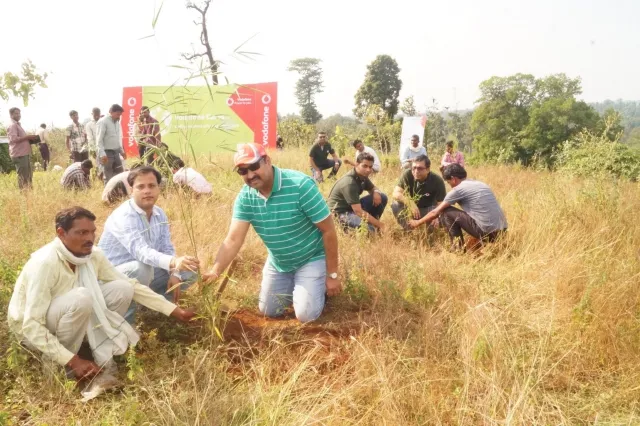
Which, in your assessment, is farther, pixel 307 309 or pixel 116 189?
pixel 116 189

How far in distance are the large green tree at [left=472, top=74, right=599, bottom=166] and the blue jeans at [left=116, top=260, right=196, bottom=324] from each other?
23.4m

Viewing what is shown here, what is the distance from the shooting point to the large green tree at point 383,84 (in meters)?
37.5

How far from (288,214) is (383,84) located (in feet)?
122

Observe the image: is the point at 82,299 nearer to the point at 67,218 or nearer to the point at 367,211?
the point at 67,218

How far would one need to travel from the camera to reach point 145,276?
2.97 meters

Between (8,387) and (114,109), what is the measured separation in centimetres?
552

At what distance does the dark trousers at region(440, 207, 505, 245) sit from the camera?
4602 millimetres

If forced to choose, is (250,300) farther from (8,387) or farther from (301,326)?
(8,387)

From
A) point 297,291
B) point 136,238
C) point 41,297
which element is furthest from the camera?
point 297,291

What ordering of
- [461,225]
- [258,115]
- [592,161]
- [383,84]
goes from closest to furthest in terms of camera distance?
[461,225] → [592,161] → [258,115] → [383,84]

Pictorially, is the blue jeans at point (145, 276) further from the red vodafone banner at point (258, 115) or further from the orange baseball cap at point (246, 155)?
the red vodafone banner at point (258, 115)

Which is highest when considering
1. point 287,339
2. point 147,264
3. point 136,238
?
point 136,238

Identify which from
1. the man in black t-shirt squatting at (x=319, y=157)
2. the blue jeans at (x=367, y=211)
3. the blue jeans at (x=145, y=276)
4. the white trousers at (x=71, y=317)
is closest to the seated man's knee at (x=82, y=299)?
the white trousers at (x=71, y=317)

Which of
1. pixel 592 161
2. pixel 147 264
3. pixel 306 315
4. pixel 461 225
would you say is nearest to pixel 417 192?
pixel 461 225
